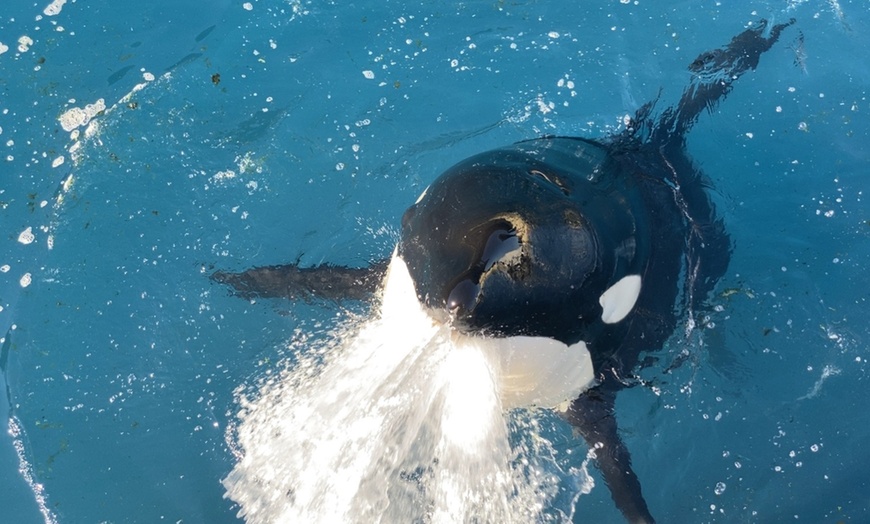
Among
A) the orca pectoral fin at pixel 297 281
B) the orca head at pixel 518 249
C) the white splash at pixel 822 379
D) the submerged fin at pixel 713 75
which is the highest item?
the orca head at pixel 518 249

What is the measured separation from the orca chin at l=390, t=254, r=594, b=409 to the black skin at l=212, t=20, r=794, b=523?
7cm

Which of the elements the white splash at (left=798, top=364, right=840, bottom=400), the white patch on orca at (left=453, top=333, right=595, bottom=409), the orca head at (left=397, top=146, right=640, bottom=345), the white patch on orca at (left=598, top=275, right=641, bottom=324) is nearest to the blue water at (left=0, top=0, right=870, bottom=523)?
the white splash at (left=798, top=364, right=840, bottom=400)

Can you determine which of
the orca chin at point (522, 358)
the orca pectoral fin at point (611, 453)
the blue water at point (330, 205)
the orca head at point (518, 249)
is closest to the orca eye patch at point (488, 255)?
the orca head at point (518, 249)

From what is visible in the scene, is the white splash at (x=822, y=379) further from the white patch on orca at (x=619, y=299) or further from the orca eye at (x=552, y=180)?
the orca eye at (x=552, y=180)

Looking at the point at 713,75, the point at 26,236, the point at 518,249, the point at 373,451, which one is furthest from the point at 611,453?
the point at 26,236

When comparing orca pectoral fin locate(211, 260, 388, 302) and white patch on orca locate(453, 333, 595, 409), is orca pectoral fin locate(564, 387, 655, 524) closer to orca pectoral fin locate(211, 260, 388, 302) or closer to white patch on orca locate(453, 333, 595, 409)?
white patch on orca locate(453, 333, 595, 409)

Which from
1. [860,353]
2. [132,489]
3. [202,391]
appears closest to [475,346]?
[202,391]

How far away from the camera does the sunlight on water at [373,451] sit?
14.1 ft

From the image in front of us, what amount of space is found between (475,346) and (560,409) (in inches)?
52.4

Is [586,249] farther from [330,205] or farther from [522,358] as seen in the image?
[330,205]

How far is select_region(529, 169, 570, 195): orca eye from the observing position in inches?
117

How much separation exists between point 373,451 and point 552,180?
2236mm

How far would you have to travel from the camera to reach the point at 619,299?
332 cm

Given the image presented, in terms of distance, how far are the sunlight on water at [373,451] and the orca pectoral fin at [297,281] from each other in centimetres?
38
